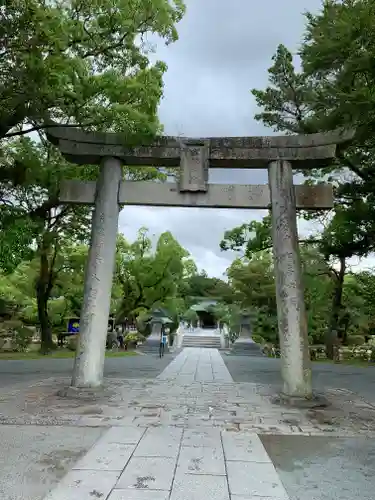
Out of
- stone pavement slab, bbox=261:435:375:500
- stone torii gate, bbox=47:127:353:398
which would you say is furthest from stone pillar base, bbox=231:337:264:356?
stone pavement slab, bbox=261:435:375:500

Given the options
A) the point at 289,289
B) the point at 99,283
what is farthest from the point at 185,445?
the point at 99,283

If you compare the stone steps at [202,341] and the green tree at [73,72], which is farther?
the stone steps at [202,341]

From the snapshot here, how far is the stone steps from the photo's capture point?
28459mm

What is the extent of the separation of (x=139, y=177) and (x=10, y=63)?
9007mm

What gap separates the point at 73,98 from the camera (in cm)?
759

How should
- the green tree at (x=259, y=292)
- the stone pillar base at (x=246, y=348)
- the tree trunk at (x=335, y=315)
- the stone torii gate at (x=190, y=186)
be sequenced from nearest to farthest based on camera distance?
the stone torii gate at (x=190, y=186) → the tree trunk at (x=335, y=315) → the stone pillar base at (x=246, y=348) → the green tree at (x=259, y=292)

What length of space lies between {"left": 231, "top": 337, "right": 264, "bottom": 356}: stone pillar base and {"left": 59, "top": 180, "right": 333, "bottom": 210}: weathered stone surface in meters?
13.9

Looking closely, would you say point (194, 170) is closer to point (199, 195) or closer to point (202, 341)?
point (199, 195)

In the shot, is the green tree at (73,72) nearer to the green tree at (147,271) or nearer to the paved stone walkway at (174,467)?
the paved stone walkway at (174,467)

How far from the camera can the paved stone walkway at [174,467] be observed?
11.3ft

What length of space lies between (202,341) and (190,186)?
2233 cm

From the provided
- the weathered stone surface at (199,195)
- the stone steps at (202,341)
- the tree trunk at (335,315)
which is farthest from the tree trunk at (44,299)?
the tree trunk at (335,315)

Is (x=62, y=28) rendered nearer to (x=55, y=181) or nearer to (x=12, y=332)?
(x=55, y=181)

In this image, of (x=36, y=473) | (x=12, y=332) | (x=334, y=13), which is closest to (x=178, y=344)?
(x=12, y=332)
